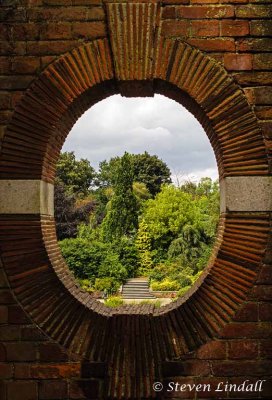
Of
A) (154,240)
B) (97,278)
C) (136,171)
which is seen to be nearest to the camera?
(97,278)

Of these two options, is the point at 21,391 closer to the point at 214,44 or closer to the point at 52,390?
the point at 52,390

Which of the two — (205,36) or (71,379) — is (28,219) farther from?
(205,36)

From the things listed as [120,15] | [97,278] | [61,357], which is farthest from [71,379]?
[97,278]

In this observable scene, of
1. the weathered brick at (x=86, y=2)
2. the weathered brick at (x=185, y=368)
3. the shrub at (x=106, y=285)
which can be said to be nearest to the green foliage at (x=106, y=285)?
the shrub at (x=106, y=285)

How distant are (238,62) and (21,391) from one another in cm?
332

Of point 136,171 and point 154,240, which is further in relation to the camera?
point 136,171

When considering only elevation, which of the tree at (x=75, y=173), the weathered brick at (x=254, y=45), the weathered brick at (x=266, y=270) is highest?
the tree at (x=75, y=173)

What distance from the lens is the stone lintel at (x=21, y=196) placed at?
3162 millimetres

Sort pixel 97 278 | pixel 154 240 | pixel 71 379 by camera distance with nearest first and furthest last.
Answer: pixel 71 379 → pixel 97 278 → pixel 154 240

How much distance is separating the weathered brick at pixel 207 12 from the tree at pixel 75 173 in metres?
30.8

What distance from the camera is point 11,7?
10.6ft

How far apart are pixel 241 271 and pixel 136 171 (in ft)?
114

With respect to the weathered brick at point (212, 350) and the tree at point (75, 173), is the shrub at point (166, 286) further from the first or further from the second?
the tree at point (75, 173)

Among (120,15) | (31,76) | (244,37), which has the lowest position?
(31,76)
